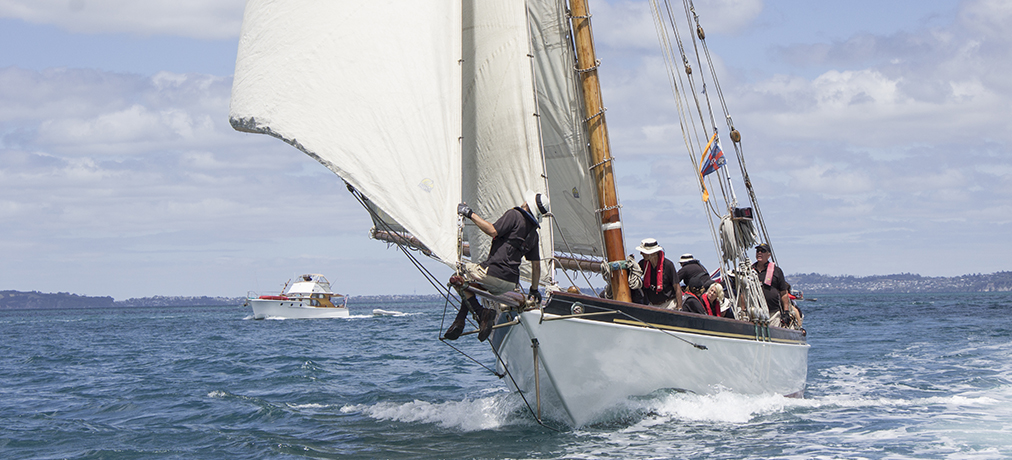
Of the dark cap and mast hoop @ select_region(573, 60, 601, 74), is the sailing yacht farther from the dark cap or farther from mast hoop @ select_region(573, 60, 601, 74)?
the dark cap

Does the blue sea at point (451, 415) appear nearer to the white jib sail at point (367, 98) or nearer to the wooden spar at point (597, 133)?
the wooden spar at point (597, 133)

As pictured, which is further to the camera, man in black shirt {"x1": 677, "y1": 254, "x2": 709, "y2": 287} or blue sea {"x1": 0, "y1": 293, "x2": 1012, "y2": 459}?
man in black shirt {"x1": 677, "y1": 254, "x2": 709, "y2": 287}

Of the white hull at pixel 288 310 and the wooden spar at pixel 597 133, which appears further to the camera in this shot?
the white hull at pixel 288 310

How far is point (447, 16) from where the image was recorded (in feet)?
31.7

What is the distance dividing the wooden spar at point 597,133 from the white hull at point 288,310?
59402 millimetres

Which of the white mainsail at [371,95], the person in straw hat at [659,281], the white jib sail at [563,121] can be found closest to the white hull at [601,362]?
the white mainsail at [371,95]

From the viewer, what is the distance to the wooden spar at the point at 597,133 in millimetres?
11906

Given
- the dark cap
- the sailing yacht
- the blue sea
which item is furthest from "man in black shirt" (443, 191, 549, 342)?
the dark cap

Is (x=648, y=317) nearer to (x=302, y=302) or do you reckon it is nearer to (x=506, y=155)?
(x=506, y=155)

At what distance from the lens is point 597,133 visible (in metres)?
12.0

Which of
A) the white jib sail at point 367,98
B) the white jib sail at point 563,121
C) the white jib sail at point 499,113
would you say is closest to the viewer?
the white jib sail at point 367,98

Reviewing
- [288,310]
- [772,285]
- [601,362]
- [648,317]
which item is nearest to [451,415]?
[601,362]

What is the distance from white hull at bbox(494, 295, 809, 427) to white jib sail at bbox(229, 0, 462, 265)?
1736 mm

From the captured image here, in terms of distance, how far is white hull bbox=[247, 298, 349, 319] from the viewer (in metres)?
68.4
